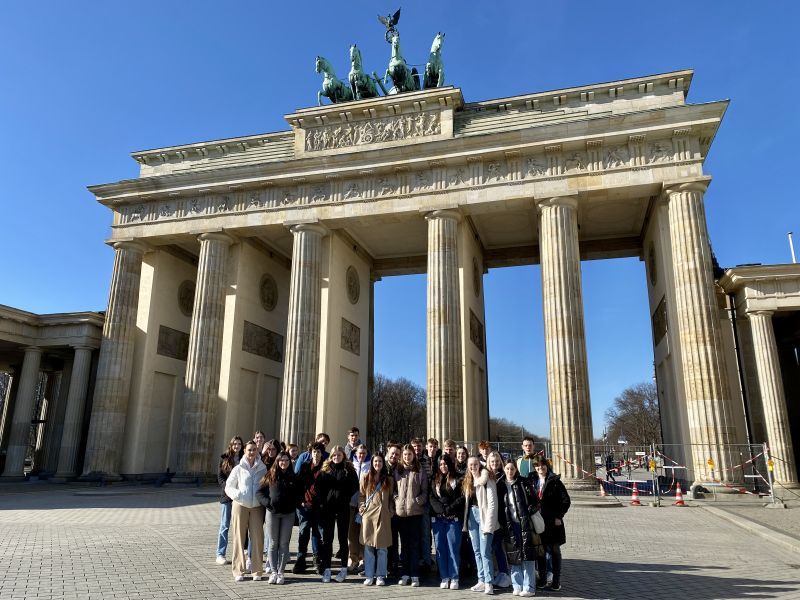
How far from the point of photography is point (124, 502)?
16.6m

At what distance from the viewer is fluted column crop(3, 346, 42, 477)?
26.9 meters

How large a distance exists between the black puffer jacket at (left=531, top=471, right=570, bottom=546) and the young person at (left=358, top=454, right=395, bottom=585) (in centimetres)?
193

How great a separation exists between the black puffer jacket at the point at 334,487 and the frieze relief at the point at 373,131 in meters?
18.9

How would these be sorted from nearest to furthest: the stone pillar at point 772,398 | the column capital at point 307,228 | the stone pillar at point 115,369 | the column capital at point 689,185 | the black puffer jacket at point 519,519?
the black puffer jacket at point 519,519, the stone pillar at point 772,398, the column capital at point 689,185, the stone pillar at point 115,369, the column capital at point 307,228

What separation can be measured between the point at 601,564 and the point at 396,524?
318 centimetres

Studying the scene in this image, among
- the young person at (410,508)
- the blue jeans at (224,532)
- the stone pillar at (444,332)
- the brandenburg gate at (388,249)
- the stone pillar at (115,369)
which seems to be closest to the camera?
the young person at (410,508)

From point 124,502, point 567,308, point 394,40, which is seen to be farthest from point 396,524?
point 394,40

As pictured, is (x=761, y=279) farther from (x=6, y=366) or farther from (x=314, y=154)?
(x=6, y=366)

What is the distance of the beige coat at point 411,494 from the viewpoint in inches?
287

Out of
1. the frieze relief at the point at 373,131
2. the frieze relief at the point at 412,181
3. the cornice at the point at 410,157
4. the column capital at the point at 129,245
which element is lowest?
the column capital at the point at 129,245

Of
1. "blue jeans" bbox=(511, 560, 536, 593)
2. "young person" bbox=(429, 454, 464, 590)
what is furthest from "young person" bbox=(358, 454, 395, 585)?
"blue jeans" bbox=(511, 560, 536, 593)

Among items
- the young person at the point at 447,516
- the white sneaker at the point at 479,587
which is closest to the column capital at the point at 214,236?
the young person at the point at 447,516

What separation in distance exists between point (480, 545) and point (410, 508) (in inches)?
38.4

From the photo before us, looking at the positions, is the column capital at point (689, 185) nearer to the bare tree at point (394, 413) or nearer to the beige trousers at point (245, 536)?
the beige trousers at point (245, 536)
